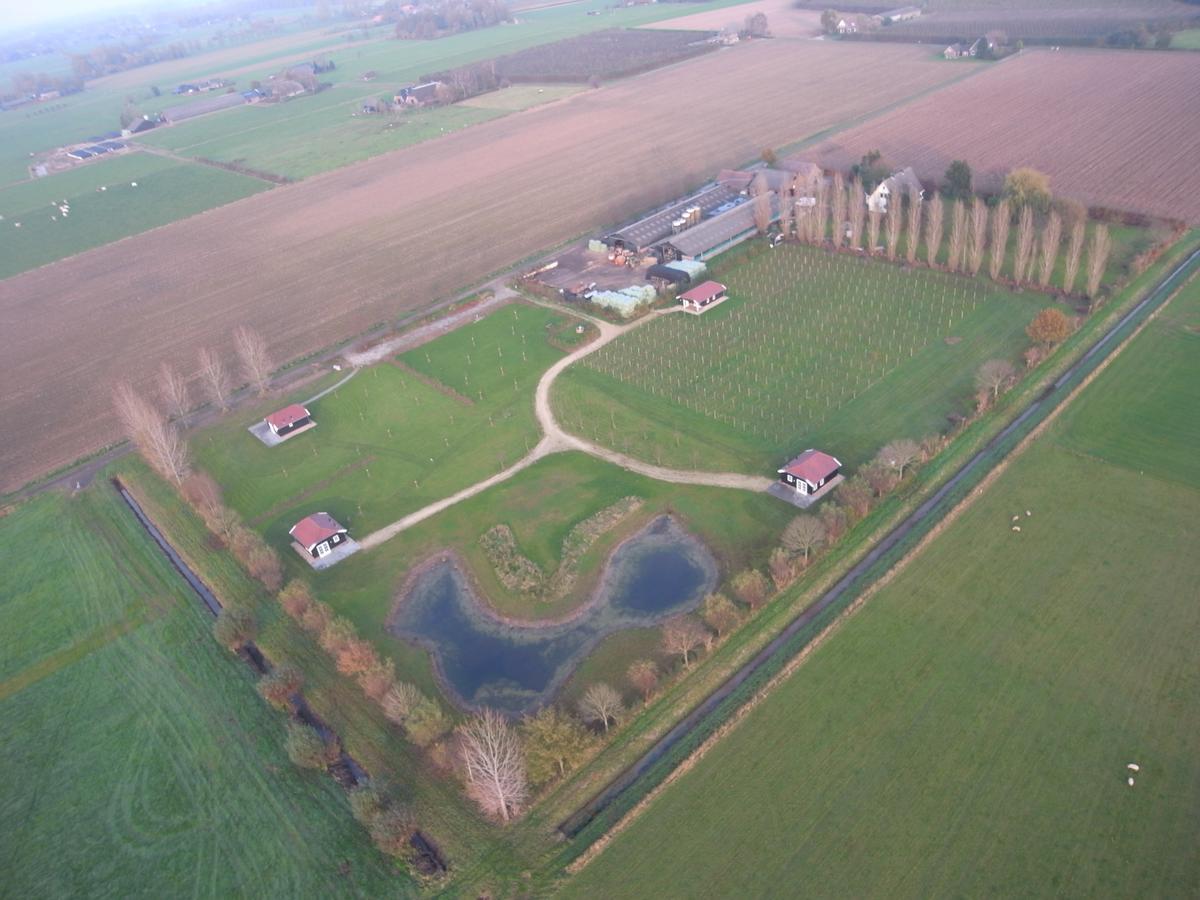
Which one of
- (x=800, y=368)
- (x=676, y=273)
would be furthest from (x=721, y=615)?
(x=676, y=273)

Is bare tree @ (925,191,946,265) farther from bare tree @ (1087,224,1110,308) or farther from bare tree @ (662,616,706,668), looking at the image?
bare tree @ (662,616,706,668)

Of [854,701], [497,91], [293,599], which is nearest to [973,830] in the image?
[854,701]

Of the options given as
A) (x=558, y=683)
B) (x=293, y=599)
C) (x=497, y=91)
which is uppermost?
(x=497, y=91)

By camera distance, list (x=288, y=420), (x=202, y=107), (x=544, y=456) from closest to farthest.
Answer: (x=544, y=456) → (x=288, y=420) → (x=202, y=107)

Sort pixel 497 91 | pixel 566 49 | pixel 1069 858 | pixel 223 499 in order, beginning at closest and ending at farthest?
pixel 1069 858 → pixel 223 499 → pixel 497 91 → pixel 566 49

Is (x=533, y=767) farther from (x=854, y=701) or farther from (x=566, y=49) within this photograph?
(x=566, y=49)

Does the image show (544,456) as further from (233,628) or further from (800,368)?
(233,628)

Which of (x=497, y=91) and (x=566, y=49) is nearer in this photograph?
(x=497, y=91)

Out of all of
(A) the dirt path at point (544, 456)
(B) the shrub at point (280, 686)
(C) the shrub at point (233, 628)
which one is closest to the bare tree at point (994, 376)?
(A) the dirt path at point (544, 456)
